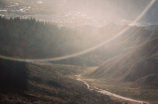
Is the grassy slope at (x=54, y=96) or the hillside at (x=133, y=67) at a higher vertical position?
the hillside at (x=133, y=67)

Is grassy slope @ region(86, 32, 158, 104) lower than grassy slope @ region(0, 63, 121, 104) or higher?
higher

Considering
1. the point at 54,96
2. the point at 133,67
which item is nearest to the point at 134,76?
the point at 133,67

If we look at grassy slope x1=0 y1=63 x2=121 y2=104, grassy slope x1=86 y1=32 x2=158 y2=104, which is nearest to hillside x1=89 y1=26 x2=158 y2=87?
grassy slope x1=86 y1=32 x2=158 y2=104

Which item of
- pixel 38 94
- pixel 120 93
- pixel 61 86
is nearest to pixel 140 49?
pixel 120 93

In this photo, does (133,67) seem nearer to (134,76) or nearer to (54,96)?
(134,76)

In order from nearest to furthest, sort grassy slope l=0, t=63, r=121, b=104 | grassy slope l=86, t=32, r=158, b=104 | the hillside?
grassy slope l=0, t=63, r=121, b=104 → grassy slope l=86, t=32, r=158, b=104 → the hillside

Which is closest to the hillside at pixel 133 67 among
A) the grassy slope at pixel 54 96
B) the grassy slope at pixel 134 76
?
the grassy slope at pixel 134 76

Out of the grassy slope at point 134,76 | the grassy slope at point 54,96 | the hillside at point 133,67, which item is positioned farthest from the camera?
the hillside at point 133,67

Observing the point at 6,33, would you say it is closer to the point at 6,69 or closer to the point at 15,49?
the point at 15,49

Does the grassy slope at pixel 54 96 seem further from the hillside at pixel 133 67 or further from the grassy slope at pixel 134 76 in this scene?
the hillside at pixel 133 67

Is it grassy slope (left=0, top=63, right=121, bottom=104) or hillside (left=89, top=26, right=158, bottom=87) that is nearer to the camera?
grassy slope (left=0, top=63, right=121, bottom=104)

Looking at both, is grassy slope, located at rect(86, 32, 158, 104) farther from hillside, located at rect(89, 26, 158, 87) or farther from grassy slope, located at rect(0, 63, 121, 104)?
grassy slope, located at rect(0, 63, 121, 104)
